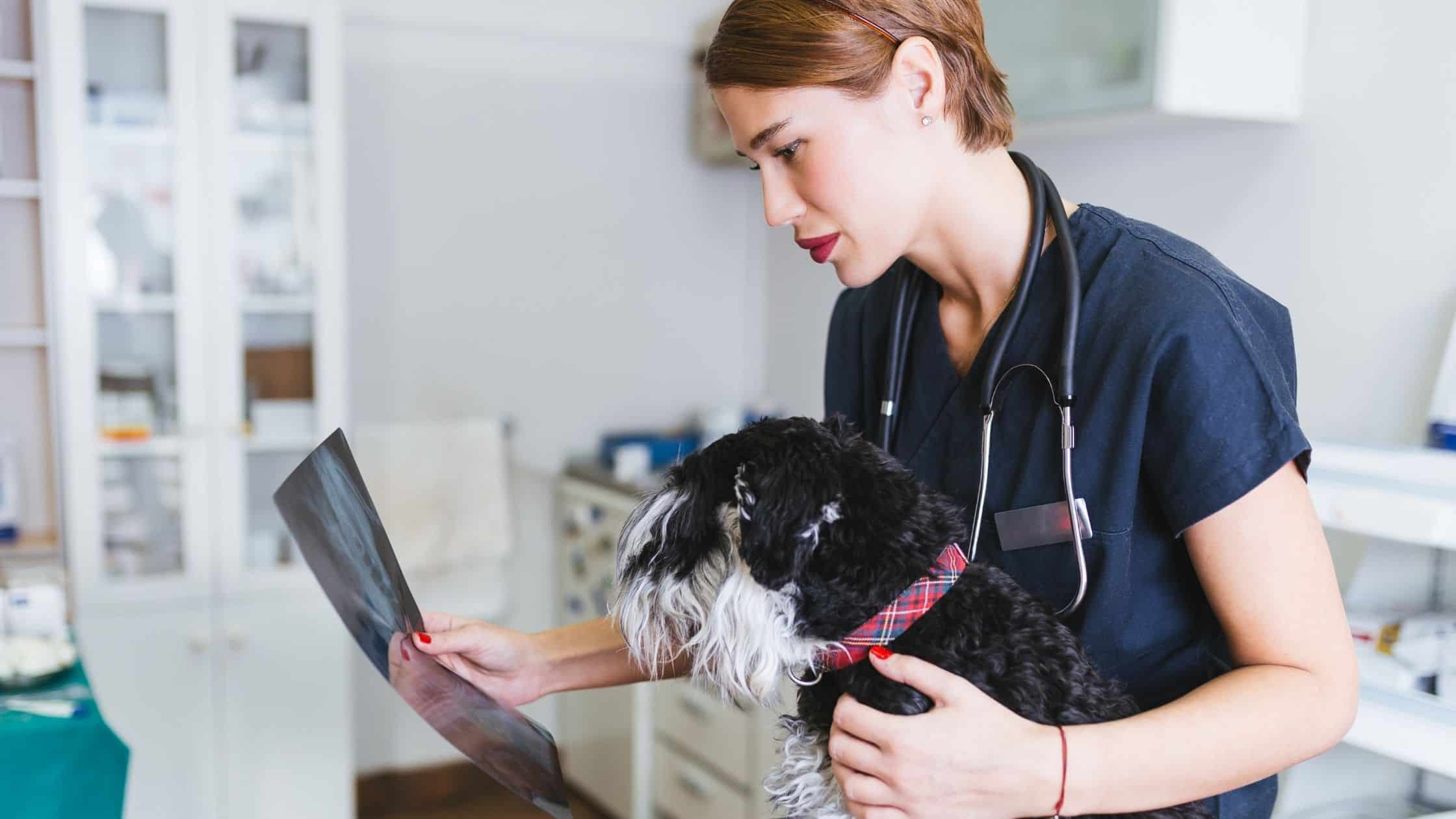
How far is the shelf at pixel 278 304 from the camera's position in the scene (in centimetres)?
275

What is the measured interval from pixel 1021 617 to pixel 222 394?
234 cm

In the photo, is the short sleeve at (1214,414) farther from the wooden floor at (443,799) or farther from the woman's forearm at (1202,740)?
the wooden floor at (443,799)

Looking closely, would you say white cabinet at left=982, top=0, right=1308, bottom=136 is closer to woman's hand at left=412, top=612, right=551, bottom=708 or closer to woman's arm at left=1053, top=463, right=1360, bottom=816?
woman's arm at left=1053, top=463, right=1360, bottom=816

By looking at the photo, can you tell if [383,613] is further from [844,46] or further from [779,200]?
[844,46]

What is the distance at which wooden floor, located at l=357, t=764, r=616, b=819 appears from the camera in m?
3.29

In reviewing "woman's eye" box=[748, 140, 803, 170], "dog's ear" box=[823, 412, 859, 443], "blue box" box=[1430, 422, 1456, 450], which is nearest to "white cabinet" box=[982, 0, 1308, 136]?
Answer: "blue box" box=[1430, 422, 1456, 450]

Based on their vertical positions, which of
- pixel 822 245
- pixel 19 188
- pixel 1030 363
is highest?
pixel 19 188

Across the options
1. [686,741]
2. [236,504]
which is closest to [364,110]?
[236,504]

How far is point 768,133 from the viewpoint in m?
0.97

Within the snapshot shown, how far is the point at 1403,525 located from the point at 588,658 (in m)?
0.99

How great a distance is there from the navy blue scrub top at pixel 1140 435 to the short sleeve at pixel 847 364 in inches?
6.0

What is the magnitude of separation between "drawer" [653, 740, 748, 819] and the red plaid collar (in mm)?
1877

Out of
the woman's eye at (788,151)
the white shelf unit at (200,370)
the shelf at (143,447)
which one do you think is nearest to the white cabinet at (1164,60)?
the woman's eye at (788,151)

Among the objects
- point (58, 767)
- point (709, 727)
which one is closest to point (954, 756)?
point (58, 767)
